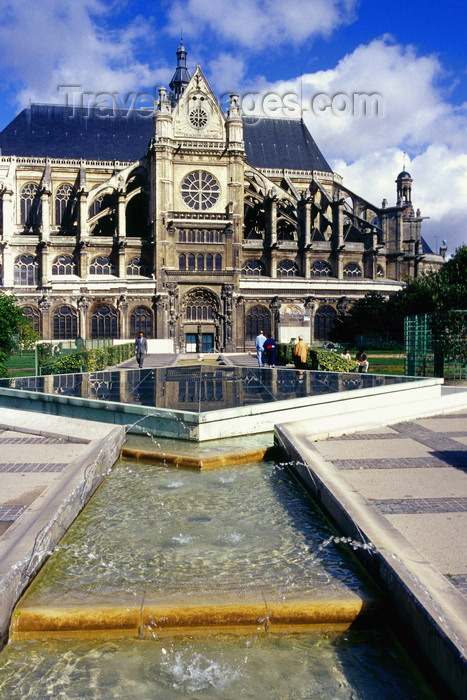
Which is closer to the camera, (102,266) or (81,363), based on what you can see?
(81,363)

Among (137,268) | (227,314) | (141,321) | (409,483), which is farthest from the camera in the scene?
(137,268)

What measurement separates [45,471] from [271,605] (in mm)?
4366

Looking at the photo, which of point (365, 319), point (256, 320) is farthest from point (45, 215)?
point (365, 319)

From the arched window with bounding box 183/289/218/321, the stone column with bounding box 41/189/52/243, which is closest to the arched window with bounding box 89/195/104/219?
the stone column with bounding box 41/189/52/243

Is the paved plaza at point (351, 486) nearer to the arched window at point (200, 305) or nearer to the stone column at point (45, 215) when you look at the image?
the arched window at point (200, 305)

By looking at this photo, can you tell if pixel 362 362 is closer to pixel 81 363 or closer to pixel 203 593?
pixel 81 363

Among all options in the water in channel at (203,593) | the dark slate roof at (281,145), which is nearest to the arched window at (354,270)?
the dark slate roof at (281,145)

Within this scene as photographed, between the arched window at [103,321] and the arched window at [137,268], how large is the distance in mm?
3760

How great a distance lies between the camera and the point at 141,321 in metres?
48.4

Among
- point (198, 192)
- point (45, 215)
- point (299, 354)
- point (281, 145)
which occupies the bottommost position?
point (299, 354)

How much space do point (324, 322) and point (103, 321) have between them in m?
18.5

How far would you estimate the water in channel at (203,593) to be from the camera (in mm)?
3650

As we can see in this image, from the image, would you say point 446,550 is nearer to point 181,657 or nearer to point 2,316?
point 181,657

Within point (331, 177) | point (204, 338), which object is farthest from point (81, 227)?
point (331, 177)
